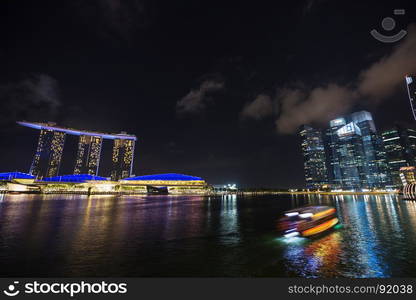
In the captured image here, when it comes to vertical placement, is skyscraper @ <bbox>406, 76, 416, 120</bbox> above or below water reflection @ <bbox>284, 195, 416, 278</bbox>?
above

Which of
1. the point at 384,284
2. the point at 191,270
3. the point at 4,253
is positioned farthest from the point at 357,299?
the point at 4,253

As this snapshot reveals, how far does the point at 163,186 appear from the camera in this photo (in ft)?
597

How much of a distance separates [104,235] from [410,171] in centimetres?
19465

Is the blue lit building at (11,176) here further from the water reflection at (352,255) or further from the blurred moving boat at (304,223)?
the water reflection at (352,255)

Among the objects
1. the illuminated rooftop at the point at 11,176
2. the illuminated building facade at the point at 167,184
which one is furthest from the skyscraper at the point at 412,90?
the illuminated rooftop at the point at 11,176

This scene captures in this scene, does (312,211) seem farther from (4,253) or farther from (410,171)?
(410,171)

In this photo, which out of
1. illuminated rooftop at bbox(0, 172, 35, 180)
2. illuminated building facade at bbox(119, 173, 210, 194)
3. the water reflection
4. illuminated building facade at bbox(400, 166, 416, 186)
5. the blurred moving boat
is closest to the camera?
the water reflection

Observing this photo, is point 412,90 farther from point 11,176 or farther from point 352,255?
point 11,176

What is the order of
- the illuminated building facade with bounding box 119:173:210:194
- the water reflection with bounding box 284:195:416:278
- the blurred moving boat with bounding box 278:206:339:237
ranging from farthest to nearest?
the illuminated building facade with bounding box 119:173:210:194
the blurred moving boat with bounding box 278:206:339:237
the water reflection with bounding box 284:195:416:278

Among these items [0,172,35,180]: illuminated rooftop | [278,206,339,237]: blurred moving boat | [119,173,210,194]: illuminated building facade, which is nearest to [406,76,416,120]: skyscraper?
[119,173,210,194]: illuminated building facade

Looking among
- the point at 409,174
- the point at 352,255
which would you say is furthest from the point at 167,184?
the point at 409,174

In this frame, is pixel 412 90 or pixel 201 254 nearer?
pixel 201 254

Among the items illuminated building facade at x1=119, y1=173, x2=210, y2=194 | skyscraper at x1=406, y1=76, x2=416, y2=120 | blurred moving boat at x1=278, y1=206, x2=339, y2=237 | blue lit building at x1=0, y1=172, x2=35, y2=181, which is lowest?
blurred moving boat at x1=278, y1=206, x2=339, y2=237

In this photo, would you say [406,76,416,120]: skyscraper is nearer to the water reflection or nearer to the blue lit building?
the water reflection
